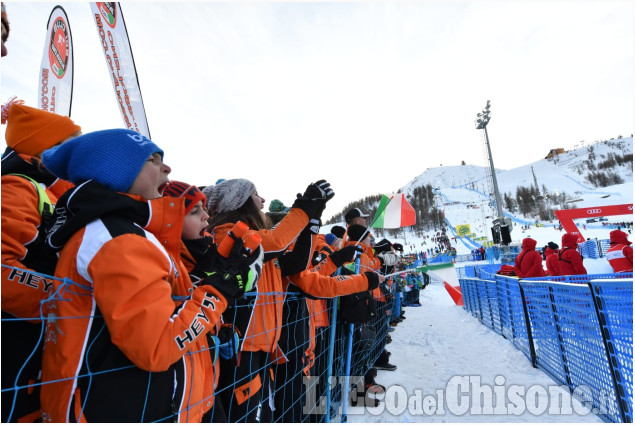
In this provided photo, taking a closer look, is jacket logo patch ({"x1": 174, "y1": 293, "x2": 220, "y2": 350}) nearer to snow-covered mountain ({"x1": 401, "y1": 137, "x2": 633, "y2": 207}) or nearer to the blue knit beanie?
the blue knit beanie

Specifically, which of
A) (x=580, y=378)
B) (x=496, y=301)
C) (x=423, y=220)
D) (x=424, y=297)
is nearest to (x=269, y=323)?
(x=580, y=378)

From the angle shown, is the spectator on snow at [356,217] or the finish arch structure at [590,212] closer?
the spectator on snow at [356,217]

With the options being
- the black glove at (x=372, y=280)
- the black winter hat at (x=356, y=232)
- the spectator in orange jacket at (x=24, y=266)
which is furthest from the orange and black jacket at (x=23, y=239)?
the black winter hat at (x=356, y=232)

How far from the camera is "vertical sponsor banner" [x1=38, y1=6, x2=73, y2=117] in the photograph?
3.60m

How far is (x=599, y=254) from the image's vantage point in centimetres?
2233

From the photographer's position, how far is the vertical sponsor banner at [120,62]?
3411mm

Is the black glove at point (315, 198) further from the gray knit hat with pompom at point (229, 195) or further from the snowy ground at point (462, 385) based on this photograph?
the snowy ground at point (462, 385)

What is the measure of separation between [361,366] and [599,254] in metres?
25.6

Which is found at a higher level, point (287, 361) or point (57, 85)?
point (57, 85)

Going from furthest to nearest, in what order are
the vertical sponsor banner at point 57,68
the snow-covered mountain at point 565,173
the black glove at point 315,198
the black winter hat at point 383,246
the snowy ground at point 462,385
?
1. the snow-covered mountain at point 565,173
2. the black winter hat at point 383,246
3. the vertical sponsor banner at point 57,68
4. the snowy ground at point 462,385
5. the black glove at point 315,198

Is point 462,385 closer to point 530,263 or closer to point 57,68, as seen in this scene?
Result: point 530,263

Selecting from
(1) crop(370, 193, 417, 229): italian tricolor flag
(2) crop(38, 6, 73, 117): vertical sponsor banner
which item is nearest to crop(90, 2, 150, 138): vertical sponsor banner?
(2) crop(38, 6, 73, 117): vertical sponsor banner

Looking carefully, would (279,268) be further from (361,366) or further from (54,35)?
(54,35)

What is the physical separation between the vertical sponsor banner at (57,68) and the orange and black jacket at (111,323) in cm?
330
